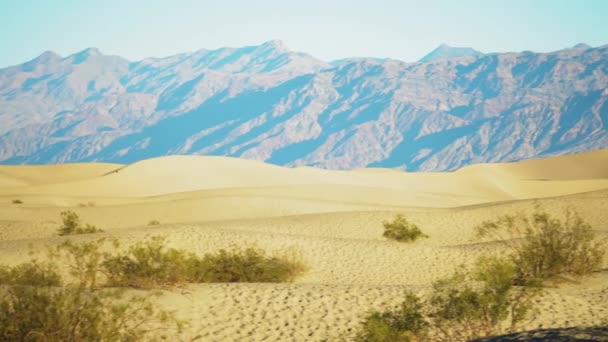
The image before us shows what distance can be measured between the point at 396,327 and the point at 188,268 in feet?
18.5

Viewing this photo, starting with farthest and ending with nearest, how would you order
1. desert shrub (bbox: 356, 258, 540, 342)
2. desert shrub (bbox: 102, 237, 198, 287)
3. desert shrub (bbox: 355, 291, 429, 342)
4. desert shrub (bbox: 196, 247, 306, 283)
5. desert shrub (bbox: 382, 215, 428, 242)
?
1. desert shrub (bbox: 382, 215, 428, 242)
2. desert shrub (bbox: 196, 247, 306, 283)
3. desert shrub (bbox: 102, 237, 198, 287)
4. desert shrub (bbox: 356, 258, 540, 342)
5. desert shrub (bbox: 355, 291, 429, 342)

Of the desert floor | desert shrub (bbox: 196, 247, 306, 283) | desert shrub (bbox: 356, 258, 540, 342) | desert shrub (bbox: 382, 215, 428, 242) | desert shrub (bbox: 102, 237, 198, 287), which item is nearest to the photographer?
desert shrub (bbox: 356, 258, 540, 342)

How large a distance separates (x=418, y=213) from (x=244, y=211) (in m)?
11.2

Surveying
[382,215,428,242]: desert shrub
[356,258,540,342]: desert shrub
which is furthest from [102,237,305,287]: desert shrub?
[382,215,428,242]: desert shrub

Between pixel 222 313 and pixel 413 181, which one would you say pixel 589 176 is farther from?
pixel 222 313

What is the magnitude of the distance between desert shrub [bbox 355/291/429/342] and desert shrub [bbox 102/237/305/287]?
4.66 metres

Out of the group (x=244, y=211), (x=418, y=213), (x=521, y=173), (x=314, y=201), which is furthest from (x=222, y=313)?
(x=521, y=173)

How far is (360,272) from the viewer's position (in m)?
18.5

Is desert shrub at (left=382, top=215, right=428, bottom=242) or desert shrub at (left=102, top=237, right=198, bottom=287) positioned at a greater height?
desert shrub at (left=382, top=215, right=428, bottom=242)

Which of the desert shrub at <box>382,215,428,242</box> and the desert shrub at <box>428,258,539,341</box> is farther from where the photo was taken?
the desert shrub at <box>382,215,428,242</box>

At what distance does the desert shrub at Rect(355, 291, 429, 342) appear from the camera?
997 cm

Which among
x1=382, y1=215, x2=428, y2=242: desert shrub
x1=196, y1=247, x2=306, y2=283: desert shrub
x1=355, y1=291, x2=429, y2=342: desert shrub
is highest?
x1=382, y1=215, x2=428, y2=242: desert shrub

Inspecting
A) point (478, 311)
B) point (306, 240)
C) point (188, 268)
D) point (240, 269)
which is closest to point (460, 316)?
point (478, 311)

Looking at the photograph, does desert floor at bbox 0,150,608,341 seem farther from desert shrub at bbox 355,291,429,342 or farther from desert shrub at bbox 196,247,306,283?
desert shrub at bbox 196,247,306,283
